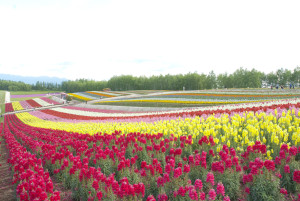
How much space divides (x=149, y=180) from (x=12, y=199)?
12.3 feet

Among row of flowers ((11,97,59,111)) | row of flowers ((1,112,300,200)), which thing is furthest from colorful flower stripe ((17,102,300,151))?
row of flowers ((11,97,59,111))

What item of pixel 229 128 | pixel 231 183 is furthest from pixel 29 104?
pixel 231 183

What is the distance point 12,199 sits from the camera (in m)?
5.35

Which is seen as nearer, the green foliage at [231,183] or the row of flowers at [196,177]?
the row of flowers at [196,177]

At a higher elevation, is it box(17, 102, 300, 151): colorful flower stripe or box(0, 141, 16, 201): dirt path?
box(17, 102, 300, 151): colorful flower stripe

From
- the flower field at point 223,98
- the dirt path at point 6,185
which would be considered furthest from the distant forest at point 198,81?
the dirt path at point 6,185

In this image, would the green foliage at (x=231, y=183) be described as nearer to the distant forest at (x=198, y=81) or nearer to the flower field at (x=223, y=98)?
the flower field at (x=223, y=98)

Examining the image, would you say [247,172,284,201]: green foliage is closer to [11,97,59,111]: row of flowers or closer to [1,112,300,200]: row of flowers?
[1,112,300,200]: row of flowers

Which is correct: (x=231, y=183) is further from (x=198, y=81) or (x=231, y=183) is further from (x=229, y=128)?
(x=198, y=81)

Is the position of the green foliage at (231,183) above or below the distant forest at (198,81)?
below

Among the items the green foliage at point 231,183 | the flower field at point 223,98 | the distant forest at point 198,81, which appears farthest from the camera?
the distant forest at point 198,81

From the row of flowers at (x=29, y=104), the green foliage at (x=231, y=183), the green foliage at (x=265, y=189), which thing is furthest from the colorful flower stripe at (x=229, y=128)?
the row of flowers at (x=29, y=104)

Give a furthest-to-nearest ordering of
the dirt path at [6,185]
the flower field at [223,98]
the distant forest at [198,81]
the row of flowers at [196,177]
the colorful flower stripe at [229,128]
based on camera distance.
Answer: the distant forest at [198,81] → the flower field at [223,98] → the colorful flower stripe at [229,128] → the dirt path at [6,185] → the row of flowers at [196,177]

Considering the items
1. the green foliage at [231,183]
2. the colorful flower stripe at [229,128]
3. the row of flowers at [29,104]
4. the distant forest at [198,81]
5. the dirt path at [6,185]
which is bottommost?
the row of flowers at [29,104]
